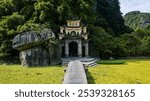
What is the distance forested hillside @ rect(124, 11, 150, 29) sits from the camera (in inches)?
1453

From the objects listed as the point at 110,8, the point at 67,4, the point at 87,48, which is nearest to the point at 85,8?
the point at 67,4

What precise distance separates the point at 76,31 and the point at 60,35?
983 mm

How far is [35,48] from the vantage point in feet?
41.7

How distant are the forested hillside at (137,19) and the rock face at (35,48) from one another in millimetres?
24852

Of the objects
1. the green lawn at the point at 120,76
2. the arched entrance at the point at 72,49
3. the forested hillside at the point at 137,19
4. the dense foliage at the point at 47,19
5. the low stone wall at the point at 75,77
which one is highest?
the forested hillside at the point at 137,19

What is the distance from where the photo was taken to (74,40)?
1605 cm

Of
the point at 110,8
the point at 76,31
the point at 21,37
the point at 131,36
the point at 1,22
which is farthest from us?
the point at 110,8

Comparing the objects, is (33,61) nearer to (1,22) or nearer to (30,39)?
(30,39)

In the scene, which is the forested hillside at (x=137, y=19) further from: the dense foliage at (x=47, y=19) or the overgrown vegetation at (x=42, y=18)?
the overgrown vegetation at (x=42, y=18)

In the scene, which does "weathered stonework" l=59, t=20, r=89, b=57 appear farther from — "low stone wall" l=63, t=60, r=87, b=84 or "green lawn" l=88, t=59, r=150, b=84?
"low stone wall" l=63, t=60, r=87, b=84

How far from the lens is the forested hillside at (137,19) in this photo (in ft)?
121

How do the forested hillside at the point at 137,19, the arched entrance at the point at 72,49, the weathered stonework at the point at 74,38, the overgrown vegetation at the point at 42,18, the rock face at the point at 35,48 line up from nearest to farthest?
the rock face at the point at 35,48 < the overgrown vegetation at the point at 42,18 < the weathered stonework at the point at 74,38 < the arched entrance at the point at 72,49 < the forested hillside at the point at 137,19

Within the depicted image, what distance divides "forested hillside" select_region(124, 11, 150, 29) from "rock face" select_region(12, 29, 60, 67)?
81.5 ft

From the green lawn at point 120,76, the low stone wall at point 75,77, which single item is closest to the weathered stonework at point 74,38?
the green lawn at point 120,76
